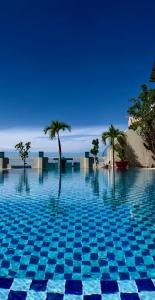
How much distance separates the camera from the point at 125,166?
2803cm

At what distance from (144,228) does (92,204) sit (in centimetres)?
289

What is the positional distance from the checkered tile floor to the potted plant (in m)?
25.0

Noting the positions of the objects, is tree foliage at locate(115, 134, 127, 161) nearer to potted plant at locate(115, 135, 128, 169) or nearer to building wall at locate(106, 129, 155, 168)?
potted plant at locate(115, 135, 128, 169)

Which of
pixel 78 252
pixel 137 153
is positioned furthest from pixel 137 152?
pixel 78 252

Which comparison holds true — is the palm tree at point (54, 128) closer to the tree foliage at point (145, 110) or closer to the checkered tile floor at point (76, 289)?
the tree foliage at point (145, 110)

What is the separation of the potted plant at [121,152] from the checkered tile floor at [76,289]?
2495 cm

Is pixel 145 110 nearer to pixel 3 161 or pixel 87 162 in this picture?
pixel 87 162

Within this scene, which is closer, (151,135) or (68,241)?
(68,241)

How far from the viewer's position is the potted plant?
27953mm

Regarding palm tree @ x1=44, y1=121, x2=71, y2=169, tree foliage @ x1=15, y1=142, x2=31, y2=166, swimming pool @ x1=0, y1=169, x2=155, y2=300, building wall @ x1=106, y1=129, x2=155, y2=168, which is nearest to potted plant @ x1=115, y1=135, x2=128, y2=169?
building wall @ x1=106, y1=129, x2=155, y2=168

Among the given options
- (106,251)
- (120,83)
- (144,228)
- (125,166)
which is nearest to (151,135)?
(125,166)

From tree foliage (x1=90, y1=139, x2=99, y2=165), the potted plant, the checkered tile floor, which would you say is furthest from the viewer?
tree foliage (x1=90, y1=139, x2=99, y2=165)

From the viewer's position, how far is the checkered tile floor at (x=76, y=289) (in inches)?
114

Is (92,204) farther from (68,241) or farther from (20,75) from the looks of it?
(20,75)
